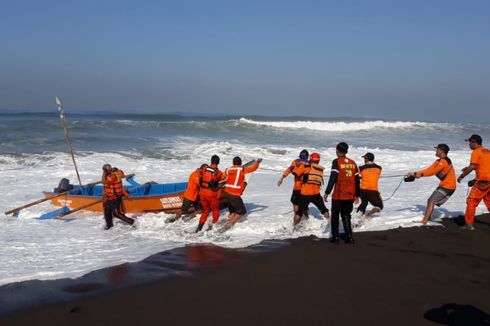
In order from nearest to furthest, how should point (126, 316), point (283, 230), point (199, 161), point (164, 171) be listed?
1. point (126, 316)
2. point (283, 230)
3. point (164, 171)
4. point (199, 161)

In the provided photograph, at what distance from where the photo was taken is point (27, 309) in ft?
17.0

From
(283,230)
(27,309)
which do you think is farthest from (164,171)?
(27,309)

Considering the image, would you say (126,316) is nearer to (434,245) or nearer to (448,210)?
(434,245)

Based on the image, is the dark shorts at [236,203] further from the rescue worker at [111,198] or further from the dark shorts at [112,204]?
the dark shorts at [112,204]

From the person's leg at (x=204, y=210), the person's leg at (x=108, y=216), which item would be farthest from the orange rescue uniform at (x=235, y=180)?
the person's leg at (x=108, y=216)

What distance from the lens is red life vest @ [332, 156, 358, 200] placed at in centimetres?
731

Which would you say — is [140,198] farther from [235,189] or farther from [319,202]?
[319,202]

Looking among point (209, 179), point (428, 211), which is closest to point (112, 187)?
point (209, 179)

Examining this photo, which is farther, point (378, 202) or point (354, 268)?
point (378, 202)

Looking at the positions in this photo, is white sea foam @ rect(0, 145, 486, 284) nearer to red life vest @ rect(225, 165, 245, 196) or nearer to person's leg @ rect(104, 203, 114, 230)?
person's leg @ rect(104, 203, 114, 230)

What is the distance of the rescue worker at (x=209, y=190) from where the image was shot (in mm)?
8789

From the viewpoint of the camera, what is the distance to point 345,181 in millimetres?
7301

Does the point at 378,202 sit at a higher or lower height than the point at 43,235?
higher

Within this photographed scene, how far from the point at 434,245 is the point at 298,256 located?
88.5 inches
